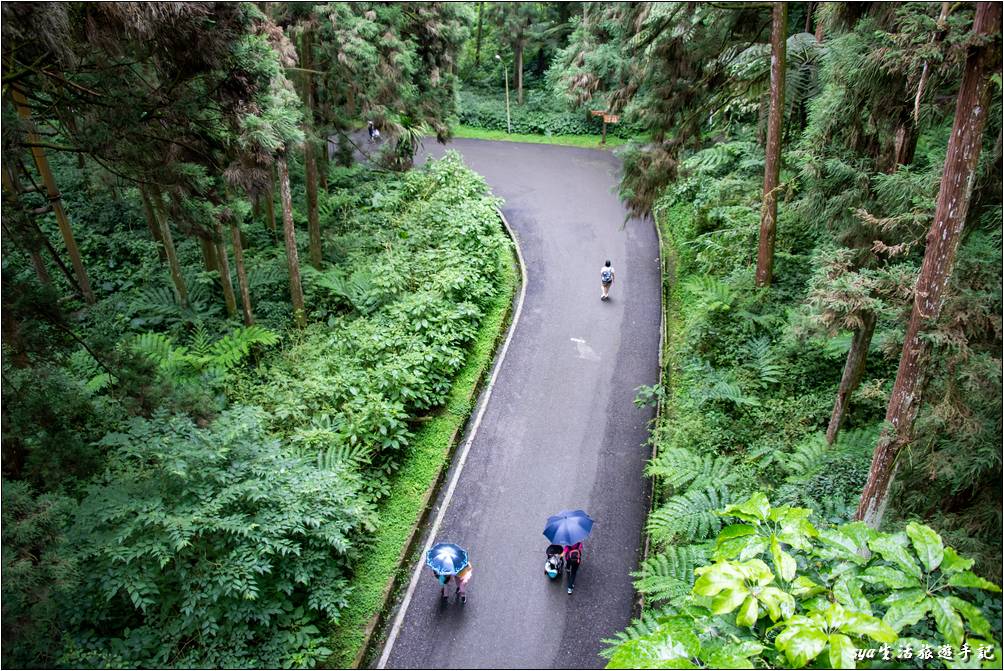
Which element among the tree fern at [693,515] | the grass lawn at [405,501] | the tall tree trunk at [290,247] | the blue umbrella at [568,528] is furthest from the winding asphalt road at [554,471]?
the tall tree trunk at [290,247]

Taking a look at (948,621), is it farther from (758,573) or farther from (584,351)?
(584,351)

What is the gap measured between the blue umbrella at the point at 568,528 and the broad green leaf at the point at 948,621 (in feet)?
20.9

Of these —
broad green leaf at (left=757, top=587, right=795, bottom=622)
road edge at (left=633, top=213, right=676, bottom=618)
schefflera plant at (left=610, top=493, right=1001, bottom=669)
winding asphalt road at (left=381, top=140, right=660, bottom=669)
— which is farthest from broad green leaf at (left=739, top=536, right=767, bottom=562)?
winding asphalt road at (left=381, top=140, right=660, bottom=669)

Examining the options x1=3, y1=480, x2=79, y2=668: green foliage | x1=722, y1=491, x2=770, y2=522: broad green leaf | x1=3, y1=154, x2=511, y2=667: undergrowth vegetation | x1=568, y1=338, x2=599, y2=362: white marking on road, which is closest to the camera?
x1=722, y1=491, x2=770, y2=522: broad green leaf

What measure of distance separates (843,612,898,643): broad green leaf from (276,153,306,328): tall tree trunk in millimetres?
11415

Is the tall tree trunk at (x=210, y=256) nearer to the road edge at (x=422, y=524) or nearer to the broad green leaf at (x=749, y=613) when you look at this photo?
the road edge at (x=422, y=524)

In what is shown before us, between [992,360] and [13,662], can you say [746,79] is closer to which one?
[992,360]

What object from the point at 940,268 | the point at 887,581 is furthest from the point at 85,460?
the point at 940,268

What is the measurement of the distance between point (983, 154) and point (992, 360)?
7.97ft

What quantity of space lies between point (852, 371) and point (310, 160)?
1226 cm

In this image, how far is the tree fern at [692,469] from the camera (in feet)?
31.0

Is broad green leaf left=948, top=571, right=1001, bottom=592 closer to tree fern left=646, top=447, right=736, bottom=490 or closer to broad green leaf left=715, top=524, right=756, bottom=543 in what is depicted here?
broad green leaf left=715, top=524, right=756, bottom=543

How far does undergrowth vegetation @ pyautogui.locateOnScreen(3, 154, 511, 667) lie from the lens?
259 inches

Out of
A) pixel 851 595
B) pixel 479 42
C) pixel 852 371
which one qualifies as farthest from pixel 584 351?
pixel 479 42
